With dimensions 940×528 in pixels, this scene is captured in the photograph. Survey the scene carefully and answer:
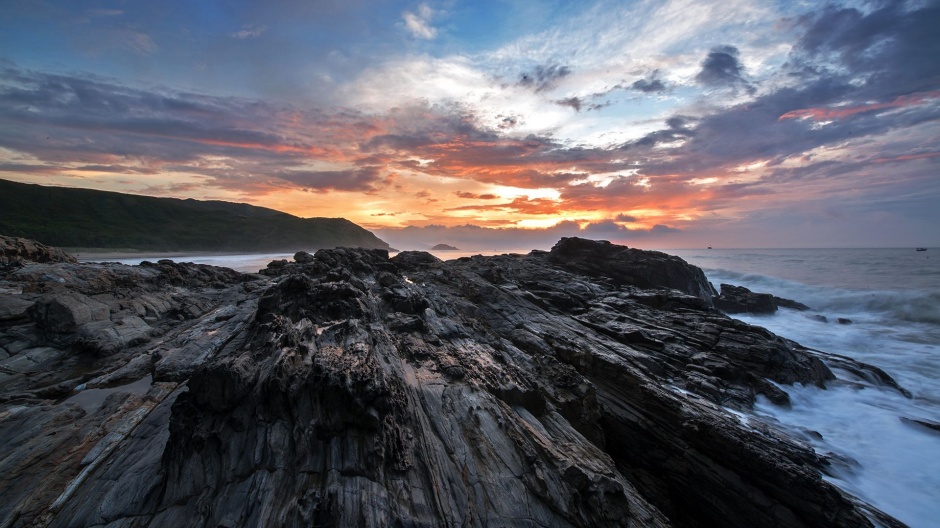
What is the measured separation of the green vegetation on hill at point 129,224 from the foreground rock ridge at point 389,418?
135 meters

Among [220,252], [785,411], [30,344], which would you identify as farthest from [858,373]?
[220,252]

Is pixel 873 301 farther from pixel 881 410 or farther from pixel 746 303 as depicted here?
pixel 881 410

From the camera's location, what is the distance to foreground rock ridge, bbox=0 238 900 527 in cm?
817

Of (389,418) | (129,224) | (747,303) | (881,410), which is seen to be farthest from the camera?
(129,224)

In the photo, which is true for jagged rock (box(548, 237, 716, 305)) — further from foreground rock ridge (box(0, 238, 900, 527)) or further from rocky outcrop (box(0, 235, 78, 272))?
rocky outcrop (box(0, 235, 78, 272))

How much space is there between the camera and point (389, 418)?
9523 mm

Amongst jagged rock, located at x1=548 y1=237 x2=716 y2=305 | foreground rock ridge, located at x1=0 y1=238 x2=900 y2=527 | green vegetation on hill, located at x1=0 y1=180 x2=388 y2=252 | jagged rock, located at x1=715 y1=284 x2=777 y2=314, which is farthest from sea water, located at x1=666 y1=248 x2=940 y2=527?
green vegetation on hill, located at x1=0 y1=180 x2=388 y2=252

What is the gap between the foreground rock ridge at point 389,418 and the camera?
817 centimetres

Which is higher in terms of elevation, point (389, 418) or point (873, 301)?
point (873, 301)

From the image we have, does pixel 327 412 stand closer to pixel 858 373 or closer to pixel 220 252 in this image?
pixel 858 373

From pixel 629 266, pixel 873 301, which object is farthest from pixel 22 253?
pixel 873 301

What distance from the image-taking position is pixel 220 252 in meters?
141

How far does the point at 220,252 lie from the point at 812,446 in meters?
169

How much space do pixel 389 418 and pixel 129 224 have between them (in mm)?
182697
